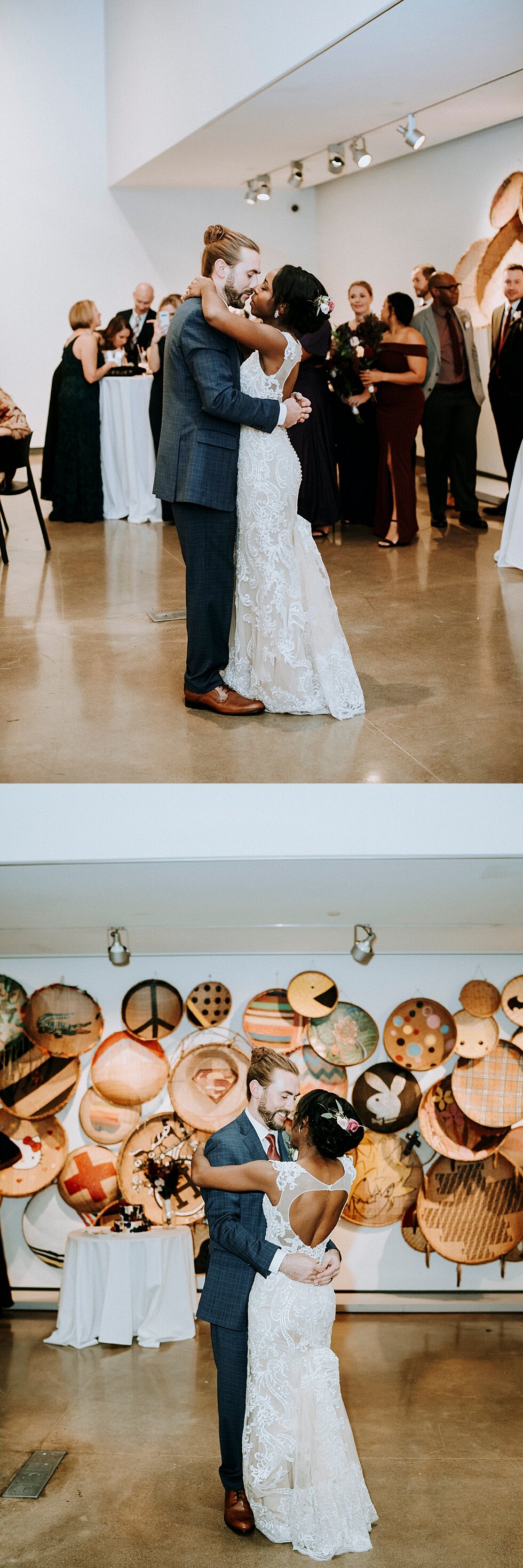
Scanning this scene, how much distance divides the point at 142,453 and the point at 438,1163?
474 centimetres

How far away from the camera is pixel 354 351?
706 cm

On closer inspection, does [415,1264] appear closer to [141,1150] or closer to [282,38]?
[141,1150]

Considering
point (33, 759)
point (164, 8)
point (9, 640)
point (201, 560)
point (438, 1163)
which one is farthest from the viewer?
point (164, 8)

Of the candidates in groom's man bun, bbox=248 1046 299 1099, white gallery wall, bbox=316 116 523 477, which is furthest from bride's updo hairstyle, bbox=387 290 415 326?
groom's man bun, bbox=248 1046 299 1099

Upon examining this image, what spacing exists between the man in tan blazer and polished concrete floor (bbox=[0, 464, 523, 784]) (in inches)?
42.2

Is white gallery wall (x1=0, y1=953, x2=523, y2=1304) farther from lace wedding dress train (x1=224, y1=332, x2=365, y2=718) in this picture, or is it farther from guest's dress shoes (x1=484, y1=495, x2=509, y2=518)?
guest's dress shoes (x1=484, y1=495, x2=509, y2=518)

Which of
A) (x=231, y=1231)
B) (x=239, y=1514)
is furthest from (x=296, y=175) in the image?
(x=239, y=1514)

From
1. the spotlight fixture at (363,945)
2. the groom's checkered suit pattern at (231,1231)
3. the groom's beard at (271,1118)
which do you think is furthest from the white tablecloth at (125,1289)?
the groom's beard at (271,1118)

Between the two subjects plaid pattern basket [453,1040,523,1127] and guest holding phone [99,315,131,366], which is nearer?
plaid pattern basket [453,1040,523,1127]

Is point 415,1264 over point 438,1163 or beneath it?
beneath

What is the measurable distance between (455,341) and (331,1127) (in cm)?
518

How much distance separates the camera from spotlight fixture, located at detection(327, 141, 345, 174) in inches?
300

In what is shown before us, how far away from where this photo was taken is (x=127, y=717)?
431cm

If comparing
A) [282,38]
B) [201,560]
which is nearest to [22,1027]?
[201,560]
